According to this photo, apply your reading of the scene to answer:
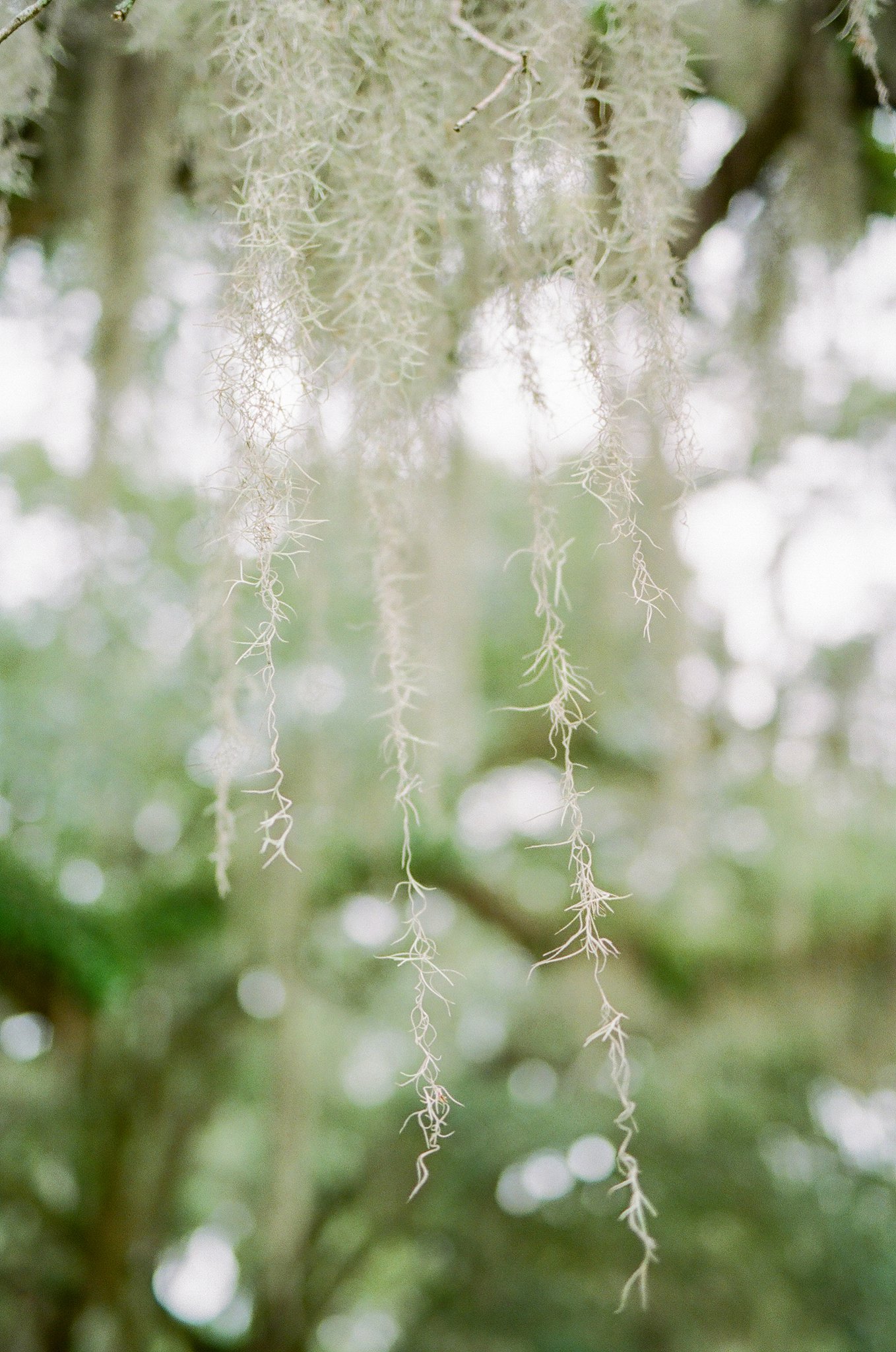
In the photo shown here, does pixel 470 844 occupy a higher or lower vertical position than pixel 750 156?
lower

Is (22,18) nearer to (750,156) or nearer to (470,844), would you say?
(750,156)

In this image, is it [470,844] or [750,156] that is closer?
[750,156]

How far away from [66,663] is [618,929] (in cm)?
167

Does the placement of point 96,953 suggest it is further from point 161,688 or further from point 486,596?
point 486,596

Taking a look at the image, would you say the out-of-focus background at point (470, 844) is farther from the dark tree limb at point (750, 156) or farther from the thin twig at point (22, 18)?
the thin twig at point (22, 18)

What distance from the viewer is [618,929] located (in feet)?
9.37

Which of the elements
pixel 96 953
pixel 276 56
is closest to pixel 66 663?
pixel 96 953

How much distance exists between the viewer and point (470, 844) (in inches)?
138

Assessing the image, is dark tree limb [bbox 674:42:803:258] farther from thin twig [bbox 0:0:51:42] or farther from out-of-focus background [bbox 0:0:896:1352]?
thin twig [bbox 0:0:51:42]

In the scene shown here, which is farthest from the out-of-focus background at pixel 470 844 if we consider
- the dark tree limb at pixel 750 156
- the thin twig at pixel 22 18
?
the thin twig at pixel 22 18

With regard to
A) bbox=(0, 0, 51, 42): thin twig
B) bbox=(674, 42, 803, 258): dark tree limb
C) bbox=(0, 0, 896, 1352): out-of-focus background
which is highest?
bbox=(674, 42, 803, 258): dark tree limb

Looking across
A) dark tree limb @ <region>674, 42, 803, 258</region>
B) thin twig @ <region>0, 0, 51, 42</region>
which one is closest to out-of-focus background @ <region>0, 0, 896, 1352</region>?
dark tree limb @ <region>674, 42, 803, 258</region>

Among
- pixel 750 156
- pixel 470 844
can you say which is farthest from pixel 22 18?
pixel 470 844

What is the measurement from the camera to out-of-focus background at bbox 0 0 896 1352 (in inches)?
51.1
